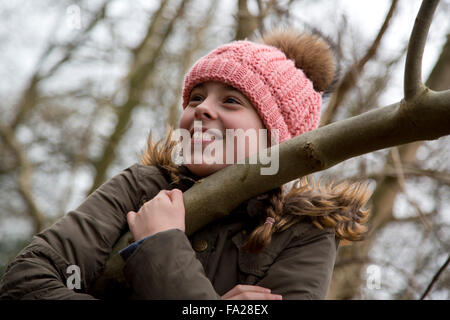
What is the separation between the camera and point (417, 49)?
125 cm

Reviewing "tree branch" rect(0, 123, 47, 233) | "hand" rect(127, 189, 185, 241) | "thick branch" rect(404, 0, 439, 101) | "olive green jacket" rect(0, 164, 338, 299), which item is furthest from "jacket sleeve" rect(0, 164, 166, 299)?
"tree branch" rect(0, 123, 47, 233)

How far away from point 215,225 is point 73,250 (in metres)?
0.49

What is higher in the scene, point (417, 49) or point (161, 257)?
point (417, 49)

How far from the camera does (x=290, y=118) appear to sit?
206 centimetres

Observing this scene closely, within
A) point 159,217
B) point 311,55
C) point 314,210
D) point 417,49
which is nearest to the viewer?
point 417,49

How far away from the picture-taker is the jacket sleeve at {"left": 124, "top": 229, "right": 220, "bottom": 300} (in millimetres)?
1357

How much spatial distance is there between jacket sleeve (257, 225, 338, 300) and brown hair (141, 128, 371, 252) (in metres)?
0.05

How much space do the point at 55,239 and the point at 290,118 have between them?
3.46 ft

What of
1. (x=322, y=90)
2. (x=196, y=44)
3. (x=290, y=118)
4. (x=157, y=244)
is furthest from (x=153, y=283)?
(x=196, y=44)

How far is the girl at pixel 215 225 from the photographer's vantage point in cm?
143

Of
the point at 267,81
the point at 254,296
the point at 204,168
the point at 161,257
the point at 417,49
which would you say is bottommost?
the point at 254,296

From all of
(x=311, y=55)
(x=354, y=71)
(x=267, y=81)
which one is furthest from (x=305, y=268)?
(x=354, y=71)

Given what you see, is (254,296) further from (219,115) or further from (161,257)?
(219,115)

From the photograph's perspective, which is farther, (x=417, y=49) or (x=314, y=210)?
(x=314, y=210)
